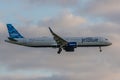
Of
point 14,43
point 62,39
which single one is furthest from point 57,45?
point 14,43

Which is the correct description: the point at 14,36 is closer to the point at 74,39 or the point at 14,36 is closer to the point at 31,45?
the point at 31,45

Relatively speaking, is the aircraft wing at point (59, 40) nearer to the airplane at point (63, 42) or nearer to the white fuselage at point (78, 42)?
the airplane at point (63, 42)

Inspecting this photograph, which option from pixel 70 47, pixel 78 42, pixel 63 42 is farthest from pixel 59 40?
pixel 78 42

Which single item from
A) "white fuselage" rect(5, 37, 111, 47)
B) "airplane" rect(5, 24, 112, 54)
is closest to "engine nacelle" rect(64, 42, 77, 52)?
"airplane" rect(5, 24, 112, 54)

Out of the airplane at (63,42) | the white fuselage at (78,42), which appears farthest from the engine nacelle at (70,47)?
the white fuselage at (78,42)

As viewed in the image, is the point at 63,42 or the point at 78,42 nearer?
the point at 63,42

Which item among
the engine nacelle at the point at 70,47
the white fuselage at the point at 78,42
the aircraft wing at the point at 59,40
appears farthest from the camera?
the white fuselage at the point at 78,42

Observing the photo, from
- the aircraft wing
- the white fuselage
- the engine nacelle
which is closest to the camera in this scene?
the engine nacelle

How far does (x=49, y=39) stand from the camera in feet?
631

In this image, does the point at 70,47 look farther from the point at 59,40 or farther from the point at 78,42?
the point at 59,40

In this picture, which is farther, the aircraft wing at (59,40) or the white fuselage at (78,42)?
the white fuselage at (78,42)

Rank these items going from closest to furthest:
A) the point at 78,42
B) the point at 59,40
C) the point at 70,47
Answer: the point at 70,47, the point at 59,40, the point at 78,42

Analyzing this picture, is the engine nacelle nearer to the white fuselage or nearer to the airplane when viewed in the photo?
the airplane

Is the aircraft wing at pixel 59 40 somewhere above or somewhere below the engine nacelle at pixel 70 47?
above
